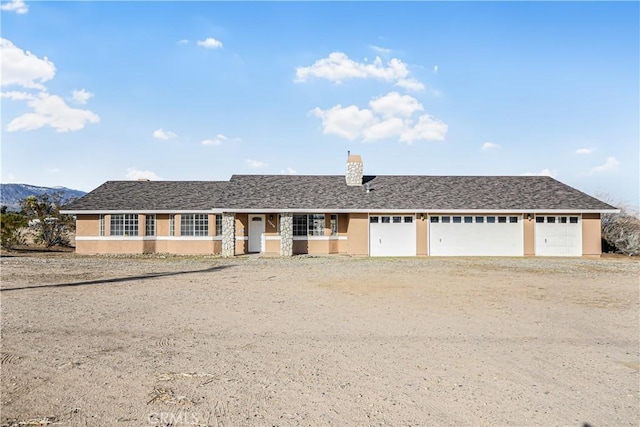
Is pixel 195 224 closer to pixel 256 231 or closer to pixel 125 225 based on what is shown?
pixel 256 231

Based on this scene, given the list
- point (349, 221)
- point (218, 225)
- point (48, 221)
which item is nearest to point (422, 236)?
point (349, 221)

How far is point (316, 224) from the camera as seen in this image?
1029 inches

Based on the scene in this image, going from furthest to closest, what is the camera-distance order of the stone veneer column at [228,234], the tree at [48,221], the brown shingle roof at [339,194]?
the tree at [48,221], the brown shingle roof at [339,194], the stone veneer column at [228,234]

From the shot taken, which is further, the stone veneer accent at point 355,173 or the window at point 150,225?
the stone veneer accent at point 355,173

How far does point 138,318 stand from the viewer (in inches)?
355

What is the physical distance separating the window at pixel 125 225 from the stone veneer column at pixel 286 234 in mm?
8777

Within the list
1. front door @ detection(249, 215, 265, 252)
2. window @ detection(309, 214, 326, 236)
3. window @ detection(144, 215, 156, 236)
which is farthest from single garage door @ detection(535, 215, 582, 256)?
window @ detection(144, 215, 156, 236)

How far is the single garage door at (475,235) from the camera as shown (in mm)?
25359

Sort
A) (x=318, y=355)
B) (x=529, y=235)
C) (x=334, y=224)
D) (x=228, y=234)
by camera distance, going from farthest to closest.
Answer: (x=334, y=224)
(x=529, y=235)
(x=228, y=234)
(x=318, y=355)

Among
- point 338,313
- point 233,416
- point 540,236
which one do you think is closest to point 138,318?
point 338,313

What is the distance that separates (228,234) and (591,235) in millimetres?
20295

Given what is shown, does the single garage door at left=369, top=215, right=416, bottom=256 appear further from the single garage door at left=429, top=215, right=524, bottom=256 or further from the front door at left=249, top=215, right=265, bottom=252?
the front door at left=249, top=215, right=265, bottom=252

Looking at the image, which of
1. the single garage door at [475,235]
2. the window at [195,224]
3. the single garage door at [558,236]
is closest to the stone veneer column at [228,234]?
the window at [195,224]

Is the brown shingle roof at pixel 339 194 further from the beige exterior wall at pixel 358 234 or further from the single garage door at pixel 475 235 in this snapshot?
the single garage door at pixel 475 235
